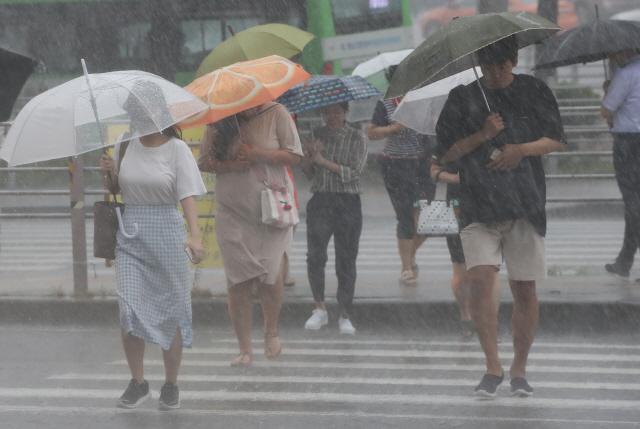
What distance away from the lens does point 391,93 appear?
15.7 feet

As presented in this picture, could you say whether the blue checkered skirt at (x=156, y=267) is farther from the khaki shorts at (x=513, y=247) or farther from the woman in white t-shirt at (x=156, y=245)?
the khaki shorts at (x=513, y=247)

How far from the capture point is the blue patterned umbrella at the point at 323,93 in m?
6.71

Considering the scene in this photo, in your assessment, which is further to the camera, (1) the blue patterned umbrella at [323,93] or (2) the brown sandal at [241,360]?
(1) the blue patterned umbrella at [323,93]

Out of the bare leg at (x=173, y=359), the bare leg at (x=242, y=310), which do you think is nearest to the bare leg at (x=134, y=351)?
the bare leg at (x=173, y=359)

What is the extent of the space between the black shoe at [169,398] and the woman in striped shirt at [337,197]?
2151 mm

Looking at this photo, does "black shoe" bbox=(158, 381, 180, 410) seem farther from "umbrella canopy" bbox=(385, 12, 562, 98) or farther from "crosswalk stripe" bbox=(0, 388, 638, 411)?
"umbrella canopy" bbox=(385, 12, 562, 98)

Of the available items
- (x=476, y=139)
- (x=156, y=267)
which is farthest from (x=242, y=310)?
(x=476, y=139)

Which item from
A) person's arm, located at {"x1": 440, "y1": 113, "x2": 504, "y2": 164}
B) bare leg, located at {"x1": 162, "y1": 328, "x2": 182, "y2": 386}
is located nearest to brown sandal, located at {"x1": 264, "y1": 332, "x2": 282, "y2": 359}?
bare leg, located at {"x1": 162, "y1": 328, "x2": 182, "y2": 386}

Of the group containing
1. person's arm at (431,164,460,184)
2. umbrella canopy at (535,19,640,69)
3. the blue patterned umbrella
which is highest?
umbrella canopy at (535,19,640,69)

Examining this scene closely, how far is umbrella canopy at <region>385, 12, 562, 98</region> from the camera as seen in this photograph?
4.54 meters

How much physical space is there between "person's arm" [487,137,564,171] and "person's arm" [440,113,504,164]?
0.11 meters

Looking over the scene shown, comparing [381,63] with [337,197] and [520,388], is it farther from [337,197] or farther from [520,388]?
[520,388]

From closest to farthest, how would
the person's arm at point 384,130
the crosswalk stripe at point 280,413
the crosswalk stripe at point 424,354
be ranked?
the crosswalk stripe at point 280,413, the crosswalk stripe at point 424,354, the person's arm at point 384,130

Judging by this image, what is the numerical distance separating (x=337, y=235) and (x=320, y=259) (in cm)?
22
